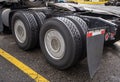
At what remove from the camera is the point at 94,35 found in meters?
2.64

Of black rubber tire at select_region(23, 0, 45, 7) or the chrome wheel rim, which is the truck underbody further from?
black rubber tire at select_region(23, 0, 45, 7)

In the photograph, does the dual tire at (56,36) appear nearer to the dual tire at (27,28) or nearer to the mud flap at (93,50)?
the dual tire at (27,28)

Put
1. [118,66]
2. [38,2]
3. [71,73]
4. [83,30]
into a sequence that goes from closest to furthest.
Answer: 1. [83,30]
2. [71,73]
3. [118,66]
4. [38,2]

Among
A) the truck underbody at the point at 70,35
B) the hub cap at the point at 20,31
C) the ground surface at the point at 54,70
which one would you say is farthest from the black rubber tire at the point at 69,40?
the hub cap at the point at 20,31

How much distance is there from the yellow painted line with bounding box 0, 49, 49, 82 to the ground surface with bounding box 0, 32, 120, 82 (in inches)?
2.7

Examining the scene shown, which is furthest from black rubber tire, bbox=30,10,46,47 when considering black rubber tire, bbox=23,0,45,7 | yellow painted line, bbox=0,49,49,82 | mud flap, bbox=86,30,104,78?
mud flap, bbox=86,30,104,78

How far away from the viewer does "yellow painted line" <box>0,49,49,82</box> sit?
9.64 ft

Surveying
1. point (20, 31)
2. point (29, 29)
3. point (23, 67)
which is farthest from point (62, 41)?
point (20, 31)

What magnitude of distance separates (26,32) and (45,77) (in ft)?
4.18

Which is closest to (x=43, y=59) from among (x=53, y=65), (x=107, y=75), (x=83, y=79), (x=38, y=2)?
(x=53, y=65)

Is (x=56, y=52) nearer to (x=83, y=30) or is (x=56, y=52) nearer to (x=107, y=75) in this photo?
(x=83, y=30)

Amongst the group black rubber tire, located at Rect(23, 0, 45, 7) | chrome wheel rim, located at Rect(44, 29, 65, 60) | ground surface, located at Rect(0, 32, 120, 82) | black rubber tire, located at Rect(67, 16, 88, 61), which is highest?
black rubber tire, located at Rect(23, 0, 45, 7)

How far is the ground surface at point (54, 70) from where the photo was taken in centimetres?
294

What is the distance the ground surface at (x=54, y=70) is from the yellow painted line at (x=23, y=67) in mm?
68
